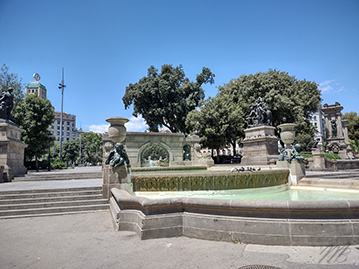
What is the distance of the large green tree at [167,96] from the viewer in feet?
117

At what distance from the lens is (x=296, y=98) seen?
31.8 metres

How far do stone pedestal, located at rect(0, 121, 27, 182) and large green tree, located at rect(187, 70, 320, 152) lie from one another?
759 inches

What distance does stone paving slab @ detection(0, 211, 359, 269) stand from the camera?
3.36 m

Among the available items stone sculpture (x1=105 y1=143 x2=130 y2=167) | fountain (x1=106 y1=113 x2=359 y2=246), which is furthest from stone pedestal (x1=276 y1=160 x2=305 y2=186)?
stone sculpture (x1=105 y1=143 x2=130 y2=167)

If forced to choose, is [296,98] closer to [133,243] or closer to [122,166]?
[122,166]

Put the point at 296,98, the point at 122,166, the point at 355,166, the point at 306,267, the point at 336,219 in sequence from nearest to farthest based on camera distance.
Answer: the point at 306,267, the point at 336,219, the point at 122,166, the point at 355,166, the point at 296,98

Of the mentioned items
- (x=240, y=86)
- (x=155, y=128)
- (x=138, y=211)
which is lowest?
(x=138, y=211)

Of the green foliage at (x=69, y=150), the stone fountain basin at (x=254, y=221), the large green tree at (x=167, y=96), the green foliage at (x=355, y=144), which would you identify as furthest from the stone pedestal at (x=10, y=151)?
the green foliage at (x=355, y=144)

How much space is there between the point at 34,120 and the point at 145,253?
27070mm

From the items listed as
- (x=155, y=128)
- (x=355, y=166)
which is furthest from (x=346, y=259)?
(x=155, y=128)

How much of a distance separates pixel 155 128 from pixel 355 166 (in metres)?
27.6

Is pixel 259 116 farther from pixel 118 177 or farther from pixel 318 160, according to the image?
pixel 118 177

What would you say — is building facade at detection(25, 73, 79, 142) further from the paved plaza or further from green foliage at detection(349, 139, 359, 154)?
the paved plaza

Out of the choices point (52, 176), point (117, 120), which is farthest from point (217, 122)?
point (117, 120)
